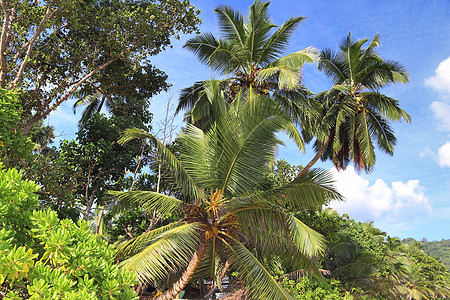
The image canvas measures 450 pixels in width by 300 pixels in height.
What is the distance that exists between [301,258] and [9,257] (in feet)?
23.9

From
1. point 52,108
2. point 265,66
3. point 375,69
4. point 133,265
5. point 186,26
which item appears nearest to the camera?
point 133,265

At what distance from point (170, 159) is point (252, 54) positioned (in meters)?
7.54

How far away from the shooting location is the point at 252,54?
1301cm

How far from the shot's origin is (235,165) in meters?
7.30

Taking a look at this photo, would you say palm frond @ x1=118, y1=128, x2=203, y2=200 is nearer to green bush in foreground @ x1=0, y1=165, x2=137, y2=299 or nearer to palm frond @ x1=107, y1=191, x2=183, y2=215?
palm frond @ x1=107, y1=191, x2=183, y2=215

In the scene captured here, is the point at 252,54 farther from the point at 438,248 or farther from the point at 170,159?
the point at 438,248

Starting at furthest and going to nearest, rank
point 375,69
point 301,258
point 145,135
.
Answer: point 375,69 < point 301,258 < point 145,135

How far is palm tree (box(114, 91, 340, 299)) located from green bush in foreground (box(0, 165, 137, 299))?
3.29 m

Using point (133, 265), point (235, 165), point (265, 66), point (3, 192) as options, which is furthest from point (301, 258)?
point (265, 66)

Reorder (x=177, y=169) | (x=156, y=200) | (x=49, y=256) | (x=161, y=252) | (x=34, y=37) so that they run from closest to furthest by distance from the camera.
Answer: (x=49, y=256), (x=161, y=252), (x=177, y=169), (x=156, y=200), (x=34, y=37)

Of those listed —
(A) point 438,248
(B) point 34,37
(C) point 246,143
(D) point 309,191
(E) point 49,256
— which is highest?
(A) point 438,248

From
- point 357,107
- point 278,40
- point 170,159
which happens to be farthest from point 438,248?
point 170,159

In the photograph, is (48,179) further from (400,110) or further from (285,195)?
(400,110)

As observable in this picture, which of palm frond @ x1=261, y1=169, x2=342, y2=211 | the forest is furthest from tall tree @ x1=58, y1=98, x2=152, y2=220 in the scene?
palm frond @ x1=261, y1=169, x2=342, y2=211
